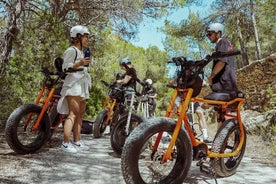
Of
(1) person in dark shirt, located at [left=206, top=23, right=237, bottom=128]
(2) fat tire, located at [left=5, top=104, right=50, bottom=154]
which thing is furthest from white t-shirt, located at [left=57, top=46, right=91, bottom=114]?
(1) person in dark shirt, located at [left=206, top=23, right=237, bottom=128]

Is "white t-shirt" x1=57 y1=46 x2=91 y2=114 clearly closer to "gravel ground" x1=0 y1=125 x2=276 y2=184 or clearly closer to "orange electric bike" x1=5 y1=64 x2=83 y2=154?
"orange electric bike" x1=5 y1=64 x2=83 y2=154

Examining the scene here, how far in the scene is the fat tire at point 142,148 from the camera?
7.77 ft

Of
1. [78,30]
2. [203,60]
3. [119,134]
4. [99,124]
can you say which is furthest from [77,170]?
[99,124]

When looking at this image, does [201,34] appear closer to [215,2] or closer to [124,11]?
[215,2]

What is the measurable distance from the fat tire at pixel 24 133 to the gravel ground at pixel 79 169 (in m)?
0.09

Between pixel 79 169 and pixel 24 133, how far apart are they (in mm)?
1108

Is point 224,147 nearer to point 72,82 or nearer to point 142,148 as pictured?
point 142,148

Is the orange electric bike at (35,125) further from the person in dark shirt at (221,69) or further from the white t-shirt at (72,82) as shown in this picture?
the person in dark shirt at (221,69)

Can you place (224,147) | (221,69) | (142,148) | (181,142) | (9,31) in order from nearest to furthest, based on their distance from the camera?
(142,148) < (181,142) < (224,147) < (221,69) < (9,31)

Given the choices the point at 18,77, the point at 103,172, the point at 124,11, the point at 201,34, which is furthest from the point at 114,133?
the point at 201,34

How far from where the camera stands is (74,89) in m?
4.02

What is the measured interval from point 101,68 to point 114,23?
188cm

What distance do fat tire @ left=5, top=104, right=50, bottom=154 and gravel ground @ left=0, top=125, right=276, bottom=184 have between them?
95 mm

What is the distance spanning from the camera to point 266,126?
22.0 feet
